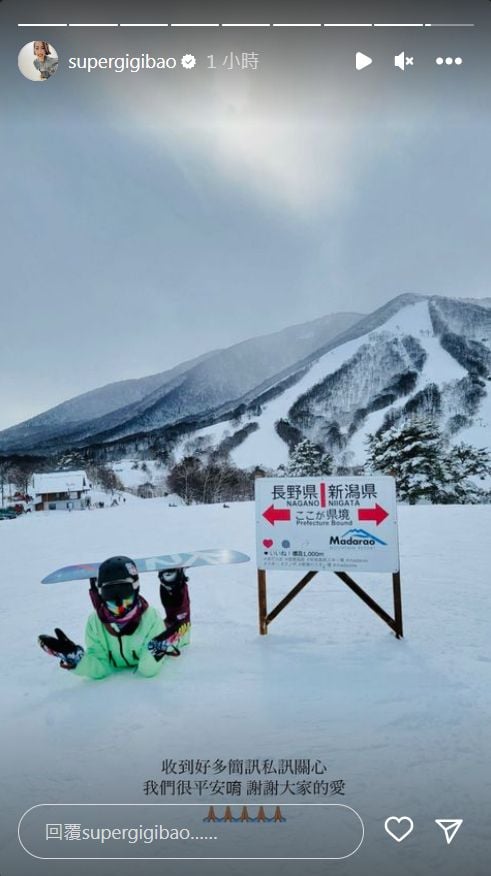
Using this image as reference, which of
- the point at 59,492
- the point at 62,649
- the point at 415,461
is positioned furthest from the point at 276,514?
the point at 59,492

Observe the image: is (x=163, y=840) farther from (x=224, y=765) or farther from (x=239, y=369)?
(x=239, y=369)

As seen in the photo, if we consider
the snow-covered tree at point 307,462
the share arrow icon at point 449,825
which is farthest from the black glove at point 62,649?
the snow-covered tree at point 307,462

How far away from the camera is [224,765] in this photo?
2.05 meters

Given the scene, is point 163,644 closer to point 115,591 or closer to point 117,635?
point 117,635

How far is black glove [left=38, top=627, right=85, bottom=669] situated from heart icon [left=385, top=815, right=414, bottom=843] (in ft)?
6.70

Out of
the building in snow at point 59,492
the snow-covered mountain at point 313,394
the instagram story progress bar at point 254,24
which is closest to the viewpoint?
the instagram story progress bar at point 254,24

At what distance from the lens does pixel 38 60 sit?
2432mm

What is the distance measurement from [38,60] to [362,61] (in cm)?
189

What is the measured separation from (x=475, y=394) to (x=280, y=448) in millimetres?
48894

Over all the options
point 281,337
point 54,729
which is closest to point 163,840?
point 54,729

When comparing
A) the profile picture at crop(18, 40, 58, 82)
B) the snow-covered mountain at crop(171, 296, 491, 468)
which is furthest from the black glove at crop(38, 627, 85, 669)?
the snow-covered mountain at crop(171, 296, 491, 468)

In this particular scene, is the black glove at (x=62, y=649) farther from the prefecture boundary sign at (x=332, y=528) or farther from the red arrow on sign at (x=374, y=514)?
the red arrow on sign at (x=374, y=514)

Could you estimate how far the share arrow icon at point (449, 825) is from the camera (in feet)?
5.81

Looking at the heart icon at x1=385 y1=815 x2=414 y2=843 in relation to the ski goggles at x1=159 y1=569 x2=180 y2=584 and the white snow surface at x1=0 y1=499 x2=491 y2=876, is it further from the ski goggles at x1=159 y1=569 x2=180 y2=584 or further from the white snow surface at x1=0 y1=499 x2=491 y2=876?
the ski goggles at x1=159 y1=569 x2=180 y2=584
